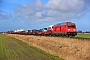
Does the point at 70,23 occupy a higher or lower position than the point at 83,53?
higher

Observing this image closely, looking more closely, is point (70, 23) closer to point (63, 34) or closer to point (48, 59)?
point (63, 34)

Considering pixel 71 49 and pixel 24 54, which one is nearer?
pixel 71 49

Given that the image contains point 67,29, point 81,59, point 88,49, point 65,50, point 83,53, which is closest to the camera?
point 81,59

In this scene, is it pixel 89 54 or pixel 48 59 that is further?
pixel 48 59

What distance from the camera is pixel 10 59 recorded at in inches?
884

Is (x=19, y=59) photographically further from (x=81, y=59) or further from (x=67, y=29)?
(x=67, y=29)

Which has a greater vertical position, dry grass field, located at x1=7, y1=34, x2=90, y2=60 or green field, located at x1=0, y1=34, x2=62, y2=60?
dry grass field, located at x1=7, y1=34, x2=90, y2=60

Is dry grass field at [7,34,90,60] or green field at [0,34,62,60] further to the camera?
green field at [0,34,62,60]

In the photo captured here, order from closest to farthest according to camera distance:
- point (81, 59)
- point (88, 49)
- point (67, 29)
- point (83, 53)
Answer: point (81, 59)
point (83, 53)
point (88, 49)
point (67, 29)

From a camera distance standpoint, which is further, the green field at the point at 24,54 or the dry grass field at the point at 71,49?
the green field at the point at 24,54

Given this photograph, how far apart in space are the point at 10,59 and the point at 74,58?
6651 mm

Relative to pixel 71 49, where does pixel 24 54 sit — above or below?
below

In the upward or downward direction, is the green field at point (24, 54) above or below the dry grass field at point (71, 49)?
below

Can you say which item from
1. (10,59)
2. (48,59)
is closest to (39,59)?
(48,59)
